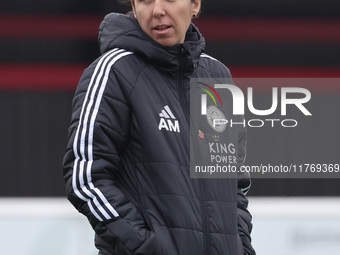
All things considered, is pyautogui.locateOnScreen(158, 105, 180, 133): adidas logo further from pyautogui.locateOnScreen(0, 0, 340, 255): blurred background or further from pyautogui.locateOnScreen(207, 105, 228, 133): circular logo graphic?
pyautogui.locateOnScreen(0, 0, 340, 255): blurred background

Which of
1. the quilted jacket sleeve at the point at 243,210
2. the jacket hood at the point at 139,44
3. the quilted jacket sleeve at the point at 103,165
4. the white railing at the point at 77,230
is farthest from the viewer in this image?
the white railing at the point at 77,230

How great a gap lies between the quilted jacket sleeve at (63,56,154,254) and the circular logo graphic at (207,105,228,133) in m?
0.26

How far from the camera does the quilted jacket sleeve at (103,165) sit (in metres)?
1.86

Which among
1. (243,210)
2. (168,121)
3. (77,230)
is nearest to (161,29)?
(168,121)

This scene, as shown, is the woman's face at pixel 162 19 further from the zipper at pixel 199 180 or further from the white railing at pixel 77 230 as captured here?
the white railing at pixel 77 230

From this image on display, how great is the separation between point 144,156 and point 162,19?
37cm

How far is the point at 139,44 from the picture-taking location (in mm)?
2018

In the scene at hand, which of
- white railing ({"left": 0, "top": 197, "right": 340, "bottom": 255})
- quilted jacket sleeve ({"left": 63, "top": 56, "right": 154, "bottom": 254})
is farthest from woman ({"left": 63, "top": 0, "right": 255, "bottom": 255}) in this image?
white railing ({"left": 0, "top": 197, "right": 340, "bottom": 255})

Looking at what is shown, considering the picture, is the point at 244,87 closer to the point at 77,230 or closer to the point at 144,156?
the point at 77,230

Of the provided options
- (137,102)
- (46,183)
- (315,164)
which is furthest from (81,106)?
(315,164)

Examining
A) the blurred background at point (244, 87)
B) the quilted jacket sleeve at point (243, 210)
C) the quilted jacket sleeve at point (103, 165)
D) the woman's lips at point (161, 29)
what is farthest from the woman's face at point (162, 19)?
the blurred background at point (244, 87)

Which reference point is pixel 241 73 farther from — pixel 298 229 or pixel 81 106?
pixel 81 106

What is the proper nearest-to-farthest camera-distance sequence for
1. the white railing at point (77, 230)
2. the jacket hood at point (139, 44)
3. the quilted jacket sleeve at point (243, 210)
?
the jacket hood at point (139, 44), the quilted jacket sleeve at point (243, 210), the white railing at point (77, 230)

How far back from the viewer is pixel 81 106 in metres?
1.94
